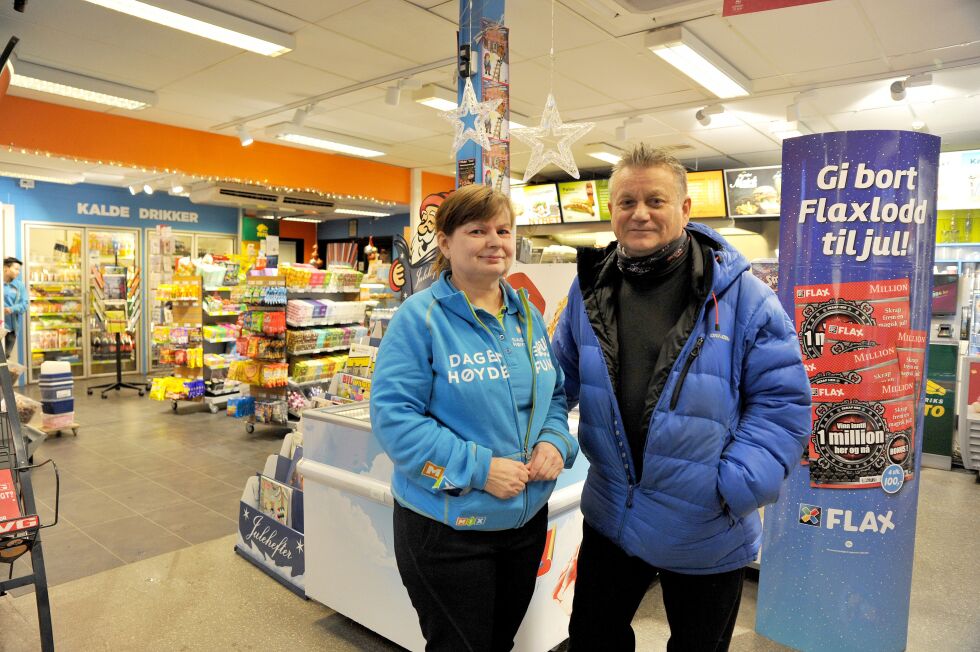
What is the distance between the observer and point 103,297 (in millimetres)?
10094

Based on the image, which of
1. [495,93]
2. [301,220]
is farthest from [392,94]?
[301,220]

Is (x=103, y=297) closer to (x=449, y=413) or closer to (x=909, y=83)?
(x=449, y=413)

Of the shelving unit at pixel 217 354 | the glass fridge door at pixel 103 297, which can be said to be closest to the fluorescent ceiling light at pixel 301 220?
the glass fridge door at pixel 103 297

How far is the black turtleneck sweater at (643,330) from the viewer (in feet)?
5.12

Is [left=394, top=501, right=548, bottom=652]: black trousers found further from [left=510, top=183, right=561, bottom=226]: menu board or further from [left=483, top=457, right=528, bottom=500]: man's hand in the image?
[left=510, top=183, right=561, bottom=226]: menu board

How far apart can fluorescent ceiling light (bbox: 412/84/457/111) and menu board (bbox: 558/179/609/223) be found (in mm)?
3863

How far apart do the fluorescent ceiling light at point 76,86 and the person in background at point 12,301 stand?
12.0 feet

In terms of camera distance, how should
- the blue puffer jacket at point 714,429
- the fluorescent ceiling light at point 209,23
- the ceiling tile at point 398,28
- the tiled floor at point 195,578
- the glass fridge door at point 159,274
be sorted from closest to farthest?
1. the blue puffer jacket at point 714,429
2. the tiled floor at point 195,578
3. the fluorescent ceiling light at point 209,23
4. the ceiling tile at point 398,28
5. the glass fridge door at point 159,274

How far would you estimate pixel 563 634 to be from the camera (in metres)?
2.64

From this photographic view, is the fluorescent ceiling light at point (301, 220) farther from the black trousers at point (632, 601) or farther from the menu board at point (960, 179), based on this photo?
the black trousers at point (632, 601)

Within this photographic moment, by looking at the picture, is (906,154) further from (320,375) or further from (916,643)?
(320,375)

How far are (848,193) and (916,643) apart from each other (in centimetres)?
211

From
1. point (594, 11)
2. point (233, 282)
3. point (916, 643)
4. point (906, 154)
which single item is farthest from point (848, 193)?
point (233, 282)

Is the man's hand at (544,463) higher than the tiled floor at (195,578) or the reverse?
higher
